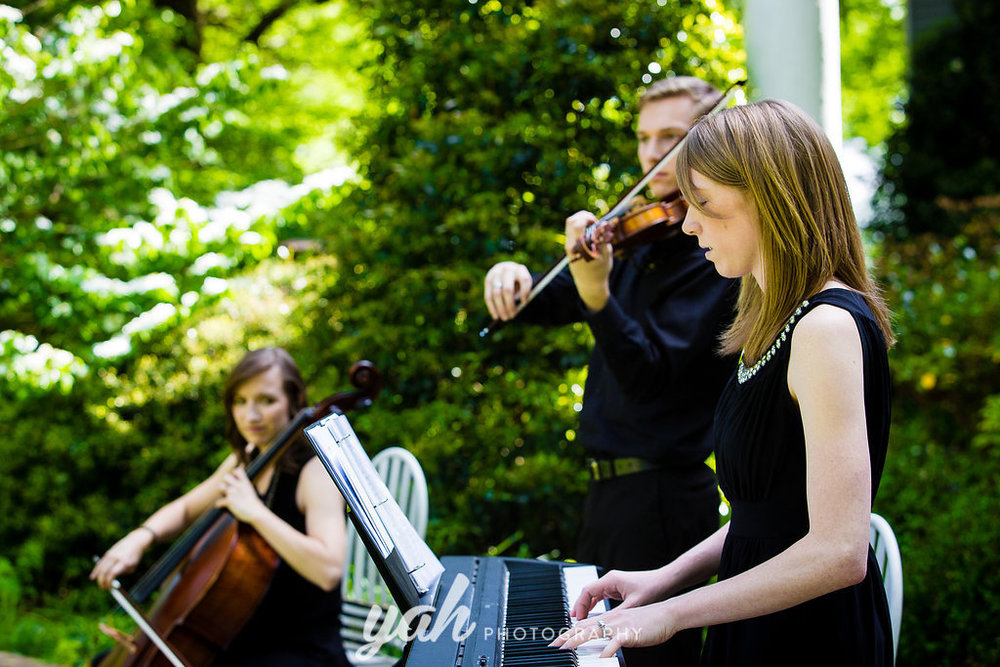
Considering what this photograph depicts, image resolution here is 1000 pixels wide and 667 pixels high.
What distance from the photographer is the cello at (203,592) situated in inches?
96.7

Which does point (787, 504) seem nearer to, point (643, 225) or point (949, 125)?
point (643, 225)

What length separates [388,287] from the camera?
3.91 m

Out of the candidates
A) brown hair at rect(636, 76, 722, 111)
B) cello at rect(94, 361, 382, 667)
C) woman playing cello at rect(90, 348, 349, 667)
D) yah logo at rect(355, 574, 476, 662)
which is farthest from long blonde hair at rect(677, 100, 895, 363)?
woman playing cello at rect(90, 348, 349, 667)

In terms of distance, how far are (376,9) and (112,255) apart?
185 centimetres

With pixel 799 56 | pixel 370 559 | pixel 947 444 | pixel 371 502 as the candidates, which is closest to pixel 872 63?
pixel 947 444

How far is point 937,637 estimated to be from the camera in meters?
3.07

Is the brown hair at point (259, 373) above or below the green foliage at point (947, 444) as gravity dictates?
above

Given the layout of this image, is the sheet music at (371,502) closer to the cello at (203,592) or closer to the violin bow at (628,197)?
the cello at (203,592)

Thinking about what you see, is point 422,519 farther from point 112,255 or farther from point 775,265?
point 112,255

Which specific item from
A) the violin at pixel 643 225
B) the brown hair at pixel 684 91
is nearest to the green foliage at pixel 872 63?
the brown hair at pixel 684 91

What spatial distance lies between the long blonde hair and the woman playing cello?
1.63 m

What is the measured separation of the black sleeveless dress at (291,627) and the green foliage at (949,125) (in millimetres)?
7026

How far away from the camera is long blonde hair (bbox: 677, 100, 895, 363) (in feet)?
4.56

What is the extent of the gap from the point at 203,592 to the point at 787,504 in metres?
1.73
